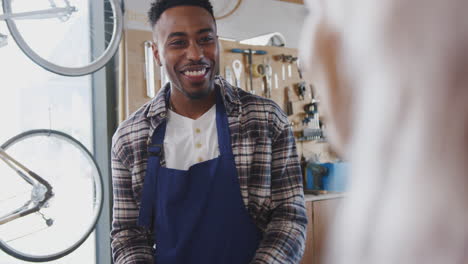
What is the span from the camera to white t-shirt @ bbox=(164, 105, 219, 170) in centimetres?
128

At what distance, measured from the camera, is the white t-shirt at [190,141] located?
1.28 metres

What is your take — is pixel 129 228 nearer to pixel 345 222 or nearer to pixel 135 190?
pixel 135 190

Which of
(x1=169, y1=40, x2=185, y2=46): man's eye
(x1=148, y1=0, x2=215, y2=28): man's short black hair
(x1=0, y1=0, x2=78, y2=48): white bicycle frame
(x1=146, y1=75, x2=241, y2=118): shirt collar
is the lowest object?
(x1=146, y1=75, x2=241, y2=118): shirt collar

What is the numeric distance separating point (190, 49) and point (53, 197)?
125 cm

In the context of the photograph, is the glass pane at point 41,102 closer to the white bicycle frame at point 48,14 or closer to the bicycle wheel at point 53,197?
the bicycle wheel at point 53,197

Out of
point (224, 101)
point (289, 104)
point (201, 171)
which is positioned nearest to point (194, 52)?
point (224, 101)

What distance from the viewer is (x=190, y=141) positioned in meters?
1.30

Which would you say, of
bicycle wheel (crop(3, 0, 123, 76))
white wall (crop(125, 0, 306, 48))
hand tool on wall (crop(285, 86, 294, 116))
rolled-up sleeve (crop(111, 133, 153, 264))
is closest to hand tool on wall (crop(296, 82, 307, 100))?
hand tool on wall (crop(285, 86, 294, 116))

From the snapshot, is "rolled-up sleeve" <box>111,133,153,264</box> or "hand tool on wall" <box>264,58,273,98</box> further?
"hand tool on wall" <box>264,58,273,98</box>

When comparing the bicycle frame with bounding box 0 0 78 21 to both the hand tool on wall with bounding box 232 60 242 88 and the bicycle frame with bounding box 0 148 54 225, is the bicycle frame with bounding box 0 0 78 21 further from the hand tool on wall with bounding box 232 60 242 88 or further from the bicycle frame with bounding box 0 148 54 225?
the hand tool on wall with bounding box 232 60 242 88

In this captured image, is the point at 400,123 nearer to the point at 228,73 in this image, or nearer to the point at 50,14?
the point at 50,14

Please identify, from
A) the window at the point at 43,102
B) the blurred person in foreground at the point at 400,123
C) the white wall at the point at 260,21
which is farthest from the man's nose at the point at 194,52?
the white wall at the point at 260,21

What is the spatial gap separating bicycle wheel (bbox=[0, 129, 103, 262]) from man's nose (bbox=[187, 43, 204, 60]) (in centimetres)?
119

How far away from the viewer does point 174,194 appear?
123 centimetres
